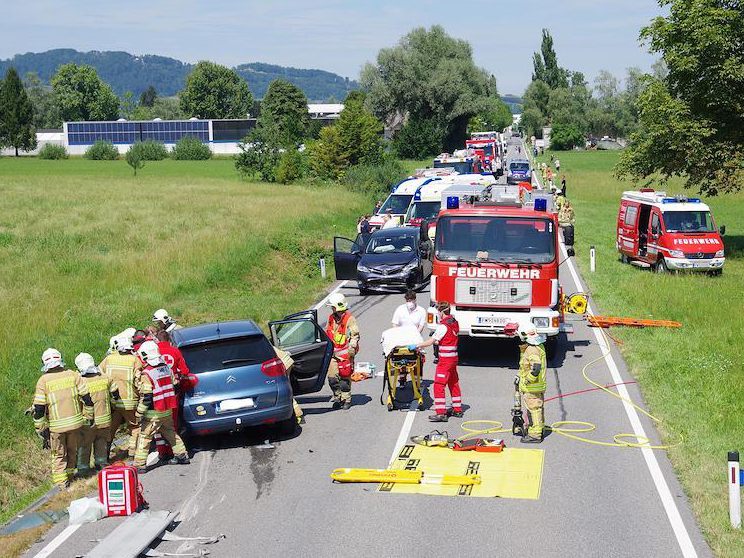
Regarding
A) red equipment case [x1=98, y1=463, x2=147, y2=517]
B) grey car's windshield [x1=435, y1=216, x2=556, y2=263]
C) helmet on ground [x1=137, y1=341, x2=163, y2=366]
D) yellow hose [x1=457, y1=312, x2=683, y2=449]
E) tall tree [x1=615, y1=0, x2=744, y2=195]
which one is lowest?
yellow hose [x1=457, y1=312, x2=683, y2=449]

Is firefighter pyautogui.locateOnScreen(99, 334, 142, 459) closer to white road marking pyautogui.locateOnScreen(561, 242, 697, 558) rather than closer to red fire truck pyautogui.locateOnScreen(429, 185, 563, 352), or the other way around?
white road marking pyautogui.locateOnScreen(561, 242, 697, 558)

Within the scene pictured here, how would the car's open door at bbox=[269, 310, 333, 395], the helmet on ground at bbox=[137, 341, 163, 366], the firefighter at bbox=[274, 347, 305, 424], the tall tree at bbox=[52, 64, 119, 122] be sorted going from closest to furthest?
the helmet on ground at bbox=[137, 341, 163, 366]
the firefighter at bbox=[274, 347, 305, 424]
the car's open door at bbox=[269, 310, 333, 395]
the tall tree at bbox=[52, 64, 119, 122]

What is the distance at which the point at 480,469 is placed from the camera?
1123cm

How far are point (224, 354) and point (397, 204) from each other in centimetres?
2391

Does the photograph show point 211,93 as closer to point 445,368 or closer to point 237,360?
point 445,368

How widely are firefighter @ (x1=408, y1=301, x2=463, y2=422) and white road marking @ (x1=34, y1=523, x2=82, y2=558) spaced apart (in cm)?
523

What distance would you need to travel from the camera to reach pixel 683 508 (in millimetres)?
9781

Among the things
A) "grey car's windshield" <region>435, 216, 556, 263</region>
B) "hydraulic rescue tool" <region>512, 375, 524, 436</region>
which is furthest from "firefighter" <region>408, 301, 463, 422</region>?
"grey car's windshield" <region>435, 216, 556, 263</region>

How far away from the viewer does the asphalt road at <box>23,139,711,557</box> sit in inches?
352

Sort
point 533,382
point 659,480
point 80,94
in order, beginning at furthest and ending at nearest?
point 80,94, point 533,382, point 659,480

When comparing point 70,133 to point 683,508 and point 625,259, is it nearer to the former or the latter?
point 625,259

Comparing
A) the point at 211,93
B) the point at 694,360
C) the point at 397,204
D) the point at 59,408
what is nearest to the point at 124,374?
the point at 59,408

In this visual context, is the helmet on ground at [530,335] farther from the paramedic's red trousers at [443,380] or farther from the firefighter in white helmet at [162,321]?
the firefighter in white helmet at [162,321]

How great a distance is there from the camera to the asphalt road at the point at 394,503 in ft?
29.3
